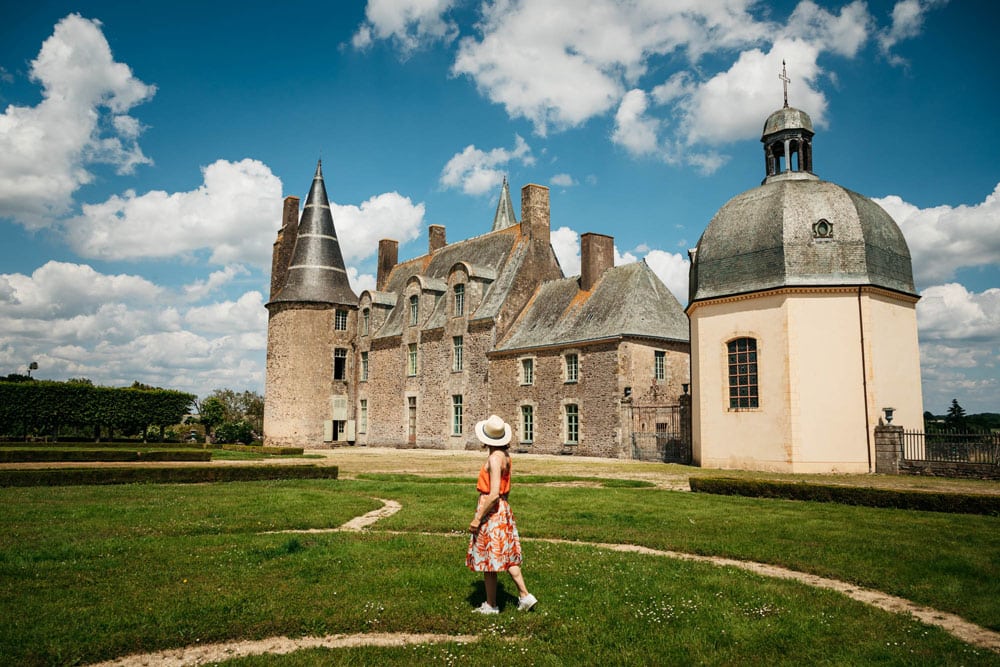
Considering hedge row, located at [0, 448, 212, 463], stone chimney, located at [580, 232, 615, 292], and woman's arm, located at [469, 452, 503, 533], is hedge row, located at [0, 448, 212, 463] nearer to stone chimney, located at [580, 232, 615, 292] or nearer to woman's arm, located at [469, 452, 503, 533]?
stone chimney, located at [580, 232, 615, 292]

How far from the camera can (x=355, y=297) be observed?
4288 centimetres

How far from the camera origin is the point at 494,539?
5777 millimetres

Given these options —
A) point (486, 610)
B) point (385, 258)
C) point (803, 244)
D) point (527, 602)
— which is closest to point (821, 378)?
point (803, 244)

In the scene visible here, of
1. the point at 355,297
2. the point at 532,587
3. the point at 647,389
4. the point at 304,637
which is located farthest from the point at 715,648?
the point at 355,297

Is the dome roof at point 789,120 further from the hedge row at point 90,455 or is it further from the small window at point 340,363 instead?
the small window at point 340,363

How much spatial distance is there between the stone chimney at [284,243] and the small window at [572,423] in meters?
22.7

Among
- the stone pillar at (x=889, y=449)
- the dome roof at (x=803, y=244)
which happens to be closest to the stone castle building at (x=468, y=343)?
the dome roof at (x=803, y=244)

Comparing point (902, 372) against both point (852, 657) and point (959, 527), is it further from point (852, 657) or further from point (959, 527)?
point (852, 657)

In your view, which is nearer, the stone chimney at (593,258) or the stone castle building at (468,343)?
the stone castle building at (468,343)

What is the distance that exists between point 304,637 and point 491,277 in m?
30.7

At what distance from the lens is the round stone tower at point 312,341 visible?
3966 cm

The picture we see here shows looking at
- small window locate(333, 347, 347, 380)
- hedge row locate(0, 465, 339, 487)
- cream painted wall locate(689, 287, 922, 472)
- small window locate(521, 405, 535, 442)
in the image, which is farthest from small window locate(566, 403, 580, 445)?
small window locate(333, 347, 347, 380)

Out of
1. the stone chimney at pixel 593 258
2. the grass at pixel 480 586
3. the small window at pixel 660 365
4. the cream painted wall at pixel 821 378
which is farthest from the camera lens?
the stone chimney at pixel 593 258

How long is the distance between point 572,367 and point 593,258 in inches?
222
